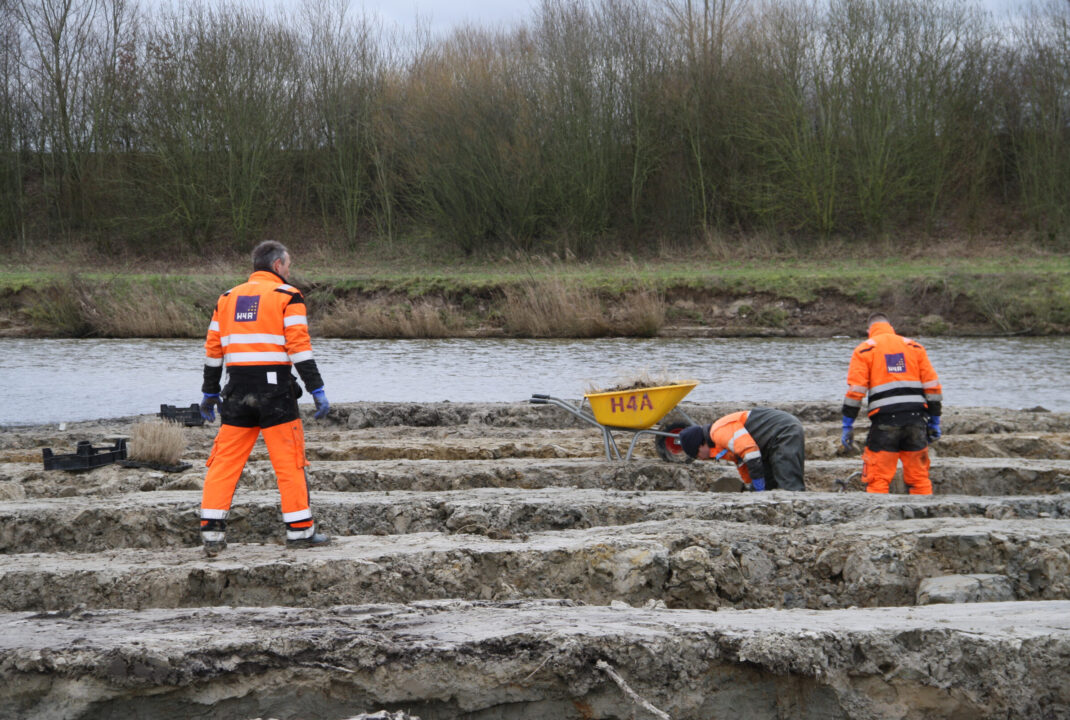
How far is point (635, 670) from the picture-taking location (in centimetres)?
354

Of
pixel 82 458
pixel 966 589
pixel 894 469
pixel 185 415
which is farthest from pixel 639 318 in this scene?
pixel 966 589

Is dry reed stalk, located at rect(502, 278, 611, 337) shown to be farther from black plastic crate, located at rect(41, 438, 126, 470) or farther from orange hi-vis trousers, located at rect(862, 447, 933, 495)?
black plastic crate, located at rect(41, 438, 126, 470)

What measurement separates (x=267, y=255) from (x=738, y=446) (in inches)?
139

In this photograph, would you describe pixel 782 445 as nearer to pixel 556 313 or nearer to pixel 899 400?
pixel 899 400

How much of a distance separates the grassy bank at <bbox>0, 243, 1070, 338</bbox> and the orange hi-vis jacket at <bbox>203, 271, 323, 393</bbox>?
587 inches

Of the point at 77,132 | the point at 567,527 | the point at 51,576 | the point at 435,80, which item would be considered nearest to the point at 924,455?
the point at 567,527

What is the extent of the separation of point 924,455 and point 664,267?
18930 mm

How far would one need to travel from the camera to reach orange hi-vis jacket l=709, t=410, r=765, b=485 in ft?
22.1

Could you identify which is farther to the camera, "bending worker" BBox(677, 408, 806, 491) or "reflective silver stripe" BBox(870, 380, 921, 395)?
"reflective silver stripe" BBox(870, 380, 921, 395)

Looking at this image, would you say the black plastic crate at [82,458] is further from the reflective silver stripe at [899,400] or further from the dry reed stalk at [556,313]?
the dry reed stalk at [556,313]

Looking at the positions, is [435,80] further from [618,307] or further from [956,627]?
[956,627]

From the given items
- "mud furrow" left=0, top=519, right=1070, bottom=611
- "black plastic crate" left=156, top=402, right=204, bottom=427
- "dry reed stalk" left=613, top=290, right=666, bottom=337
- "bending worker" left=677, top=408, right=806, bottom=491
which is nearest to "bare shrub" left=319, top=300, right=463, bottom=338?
"dry reed stalk" left=613, top=290, right=666, bottom=337

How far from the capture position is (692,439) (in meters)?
7.14

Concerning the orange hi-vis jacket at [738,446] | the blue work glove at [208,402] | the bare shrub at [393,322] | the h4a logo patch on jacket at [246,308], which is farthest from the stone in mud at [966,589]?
the bare shrub at [393,322]
